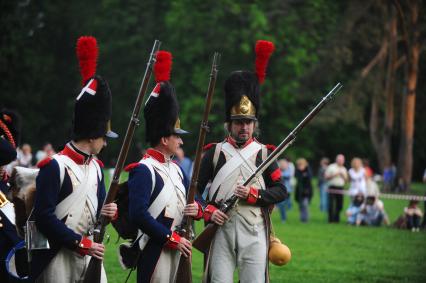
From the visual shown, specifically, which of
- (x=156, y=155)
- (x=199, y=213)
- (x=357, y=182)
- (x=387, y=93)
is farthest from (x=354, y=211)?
(x=387, y=93)

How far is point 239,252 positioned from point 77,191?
202cm

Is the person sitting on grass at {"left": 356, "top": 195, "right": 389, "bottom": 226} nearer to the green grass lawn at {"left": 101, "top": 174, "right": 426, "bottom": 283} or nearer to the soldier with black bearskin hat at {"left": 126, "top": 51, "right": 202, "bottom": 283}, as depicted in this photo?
the green grass lawn at {"left": 101, "top": 174, "right": 426, "bottom": 283}

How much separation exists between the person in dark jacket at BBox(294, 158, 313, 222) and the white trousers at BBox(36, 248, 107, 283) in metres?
19.1

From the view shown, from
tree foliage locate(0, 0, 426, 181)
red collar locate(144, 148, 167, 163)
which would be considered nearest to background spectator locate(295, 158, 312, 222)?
tree foliage locate(0, 0, 426, 181)

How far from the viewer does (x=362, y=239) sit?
2130cm

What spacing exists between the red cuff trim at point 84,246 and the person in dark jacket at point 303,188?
63.4ft

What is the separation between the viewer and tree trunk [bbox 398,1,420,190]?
42500 mm

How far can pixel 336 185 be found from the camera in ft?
87.1

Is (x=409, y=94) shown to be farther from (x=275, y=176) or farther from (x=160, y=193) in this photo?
(x=160, y=193)

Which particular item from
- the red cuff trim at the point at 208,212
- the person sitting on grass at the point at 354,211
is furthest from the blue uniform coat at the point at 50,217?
the person sitting on grass at the point at 354,211

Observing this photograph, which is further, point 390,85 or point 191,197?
point 390,85

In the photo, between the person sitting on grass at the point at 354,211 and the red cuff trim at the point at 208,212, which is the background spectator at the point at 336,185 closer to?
the person sitting on grass at the point at 354,211

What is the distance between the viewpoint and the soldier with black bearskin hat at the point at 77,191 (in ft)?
23.5

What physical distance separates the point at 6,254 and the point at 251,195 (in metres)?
2.17
